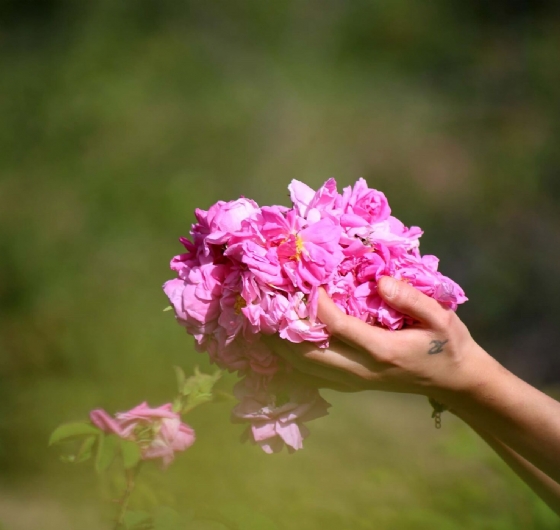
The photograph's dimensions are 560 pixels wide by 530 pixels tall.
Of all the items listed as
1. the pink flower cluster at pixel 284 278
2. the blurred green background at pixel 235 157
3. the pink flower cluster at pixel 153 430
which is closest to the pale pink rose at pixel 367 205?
the pink flower cluster at pixel 284 278

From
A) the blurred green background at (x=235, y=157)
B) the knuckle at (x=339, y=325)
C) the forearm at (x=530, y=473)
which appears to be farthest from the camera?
the blurred green background at (x=235, y=157)

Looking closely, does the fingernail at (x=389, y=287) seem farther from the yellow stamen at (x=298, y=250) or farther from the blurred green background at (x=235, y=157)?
the blurred green background at (x=235, y=157)

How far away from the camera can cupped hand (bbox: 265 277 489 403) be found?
0.50 meters

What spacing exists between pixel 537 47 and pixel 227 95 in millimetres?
1317

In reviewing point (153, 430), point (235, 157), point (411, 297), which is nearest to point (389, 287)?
point (411, 297)

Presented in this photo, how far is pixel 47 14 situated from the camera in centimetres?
288

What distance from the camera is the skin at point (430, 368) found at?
50 centimetres

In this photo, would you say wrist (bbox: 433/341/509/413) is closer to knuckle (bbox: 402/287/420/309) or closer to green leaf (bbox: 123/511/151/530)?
knuckle (bbox: 402/287/420/309)

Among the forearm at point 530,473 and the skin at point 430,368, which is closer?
the skin at point 430,368

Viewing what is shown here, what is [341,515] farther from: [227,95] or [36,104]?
[36,104]

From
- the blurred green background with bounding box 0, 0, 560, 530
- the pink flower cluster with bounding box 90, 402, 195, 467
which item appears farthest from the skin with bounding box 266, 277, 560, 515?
the blurred green background with bounding box 0, 0, 560, 530

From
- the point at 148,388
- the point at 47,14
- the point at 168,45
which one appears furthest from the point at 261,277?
the point at 47,14

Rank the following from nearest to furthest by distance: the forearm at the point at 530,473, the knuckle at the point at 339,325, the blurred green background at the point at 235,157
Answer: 1. the knuckle at the point at 339,325
2. the forearm at the point at 530,473
3. the blurred green background at the point at 235,157

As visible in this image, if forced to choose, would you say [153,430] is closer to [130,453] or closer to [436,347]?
[130,453]
